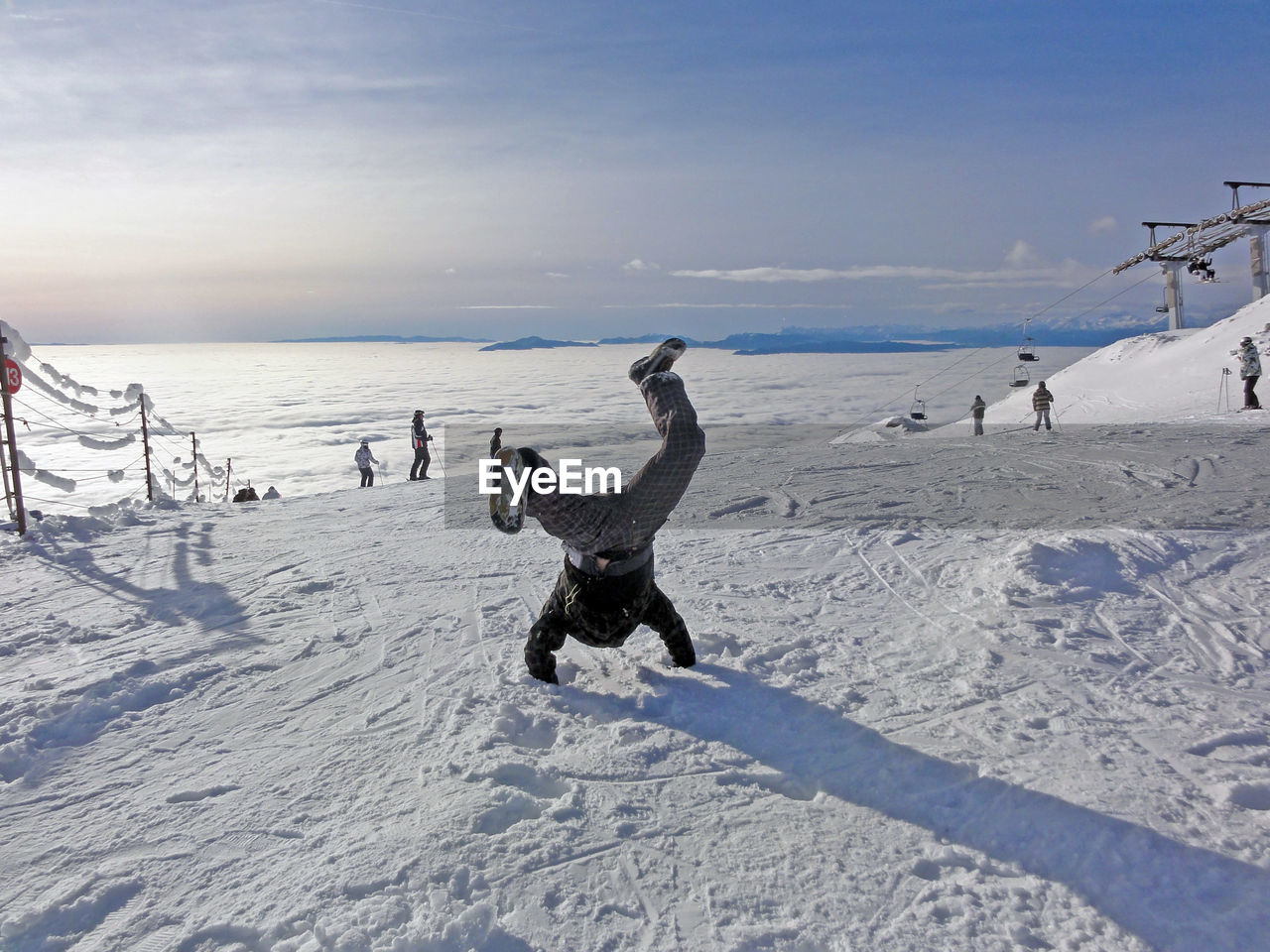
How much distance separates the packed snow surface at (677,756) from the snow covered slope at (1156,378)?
49.9ft

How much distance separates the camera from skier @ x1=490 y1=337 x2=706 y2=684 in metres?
3.30

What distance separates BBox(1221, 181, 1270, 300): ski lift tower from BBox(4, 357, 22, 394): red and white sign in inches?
1555

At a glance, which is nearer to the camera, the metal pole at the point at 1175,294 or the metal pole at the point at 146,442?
the metal pole at the point at 146,442

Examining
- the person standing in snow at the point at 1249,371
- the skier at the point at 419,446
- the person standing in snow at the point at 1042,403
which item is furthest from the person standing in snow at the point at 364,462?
A: the person standing in snow at the point at 1249,371

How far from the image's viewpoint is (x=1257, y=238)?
95.6ft

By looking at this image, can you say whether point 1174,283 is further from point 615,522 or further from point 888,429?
point 615,522

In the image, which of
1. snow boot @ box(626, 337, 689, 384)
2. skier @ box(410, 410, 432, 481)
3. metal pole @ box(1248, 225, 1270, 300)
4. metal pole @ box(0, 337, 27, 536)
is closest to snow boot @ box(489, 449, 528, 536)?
snow boot @ box(626, 337, 689, 384)

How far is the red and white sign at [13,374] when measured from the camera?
28.8ft

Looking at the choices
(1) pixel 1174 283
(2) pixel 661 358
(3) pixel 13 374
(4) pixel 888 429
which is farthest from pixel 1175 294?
(3) pixel 13 374

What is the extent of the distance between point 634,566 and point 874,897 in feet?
5.88

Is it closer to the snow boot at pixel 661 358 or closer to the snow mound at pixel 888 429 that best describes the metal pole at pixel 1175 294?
the snow mound at pixel 888 429

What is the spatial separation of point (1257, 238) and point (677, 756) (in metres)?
37.8

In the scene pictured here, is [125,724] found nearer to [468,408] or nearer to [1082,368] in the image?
[1082,368]

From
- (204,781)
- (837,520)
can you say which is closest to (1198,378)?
(837,520)
